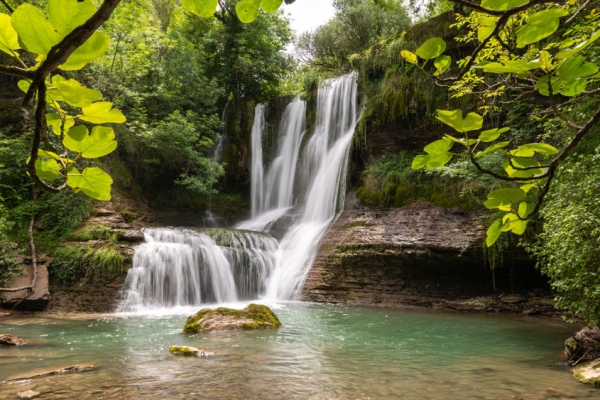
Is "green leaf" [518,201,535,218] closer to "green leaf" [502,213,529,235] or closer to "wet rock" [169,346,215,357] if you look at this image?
"green leaf" [502,213,529,235]

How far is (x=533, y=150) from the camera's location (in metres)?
0.95

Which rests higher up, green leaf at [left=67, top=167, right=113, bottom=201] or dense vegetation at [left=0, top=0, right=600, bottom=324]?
dense vegetation at [left=0, top=0, right=600, bottom=324]

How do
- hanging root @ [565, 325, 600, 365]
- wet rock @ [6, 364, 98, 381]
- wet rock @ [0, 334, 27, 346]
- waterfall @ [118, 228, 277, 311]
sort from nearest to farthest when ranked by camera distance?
wet rock @ [6, 364, 98, 381], hanging root @ [565, 325, 600, 365], wet rock @ [0, 334, 27, 346], waterfall @ [118, 228, 277, 311]

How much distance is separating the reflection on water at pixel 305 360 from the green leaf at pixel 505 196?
161 inches

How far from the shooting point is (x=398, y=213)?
43.4 ft

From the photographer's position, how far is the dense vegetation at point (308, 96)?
0.85 m

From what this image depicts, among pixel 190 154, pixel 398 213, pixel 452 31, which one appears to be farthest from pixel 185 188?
pixel 452 31

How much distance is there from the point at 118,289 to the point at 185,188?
298 inches

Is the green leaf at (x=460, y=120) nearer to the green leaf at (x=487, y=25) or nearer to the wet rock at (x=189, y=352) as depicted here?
the green leaf at (x=487, y=25)

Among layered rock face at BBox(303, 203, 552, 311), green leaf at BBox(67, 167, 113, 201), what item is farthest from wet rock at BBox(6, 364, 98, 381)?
layered rock face at BBox(303, 203, 552, 311)

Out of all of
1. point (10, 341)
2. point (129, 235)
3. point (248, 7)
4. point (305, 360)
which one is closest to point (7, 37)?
point (248, 7)

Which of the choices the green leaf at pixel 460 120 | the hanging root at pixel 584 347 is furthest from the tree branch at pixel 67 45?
the hanging root at pixel 584 347

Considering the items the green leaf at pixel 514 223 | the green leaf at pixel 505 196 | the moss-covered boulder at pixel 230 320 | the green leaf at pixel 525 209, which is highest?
the green leaf at pixel 505 196

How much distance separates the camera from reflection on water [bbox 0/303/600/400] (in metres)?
4.62
